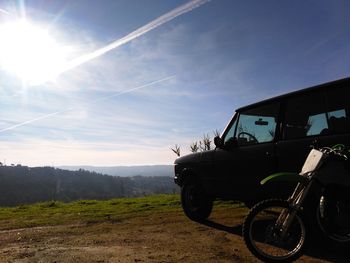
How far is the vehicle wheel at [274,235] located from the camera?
458 cm

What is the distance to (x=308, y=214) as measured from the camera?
473 centimetres

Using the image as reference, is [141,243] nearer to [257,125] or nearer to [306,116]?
[257,125]

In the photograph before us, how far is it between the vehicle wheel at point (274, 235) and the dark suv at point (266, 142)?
1029mm

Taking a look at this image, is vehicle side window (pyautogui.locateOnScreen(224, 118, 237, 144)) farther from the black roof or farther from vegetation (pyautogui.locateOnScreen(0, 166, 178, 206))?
vegetation (pyautogui.locateOnScreen(0, 166, 178, 206))

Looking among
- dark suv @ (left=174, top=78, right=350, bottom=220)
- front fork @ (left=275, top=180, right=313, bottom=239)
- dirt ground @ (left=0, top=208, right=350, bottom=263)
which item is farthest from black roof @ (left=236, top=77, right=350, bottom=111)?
dirt ground @ (left=0, top=208, right=350, bottom=263)

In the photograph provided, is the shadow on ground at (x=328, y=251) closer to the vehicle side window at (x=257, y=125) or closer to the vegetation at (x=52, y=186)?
the vehicle side window at (x=257, y=125)

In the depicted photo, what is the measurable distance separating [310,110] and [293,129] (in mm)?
364

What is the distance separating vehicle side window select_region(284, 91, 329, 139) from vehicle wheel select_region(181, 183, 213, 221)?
268 cm

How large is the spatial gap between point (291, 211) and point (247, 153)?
206cm

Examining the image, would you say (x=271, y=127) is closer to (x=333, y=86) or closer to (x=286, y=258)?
(x=333, y=86)

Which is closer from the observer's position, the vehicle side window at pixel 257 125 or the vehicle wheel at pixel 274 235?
the vehicle wheel at pixel 274 235

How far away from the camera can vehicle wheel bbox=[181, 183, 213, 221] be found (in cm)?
815

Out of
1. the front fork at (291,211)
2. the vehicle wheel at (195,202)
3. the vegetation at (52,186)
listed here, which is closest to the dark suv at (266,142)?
the vehicle wheel at (195,202)

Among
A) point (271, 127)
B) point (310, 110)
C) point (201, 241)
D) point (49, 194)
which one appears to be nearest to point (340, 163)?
point (310, 110)
